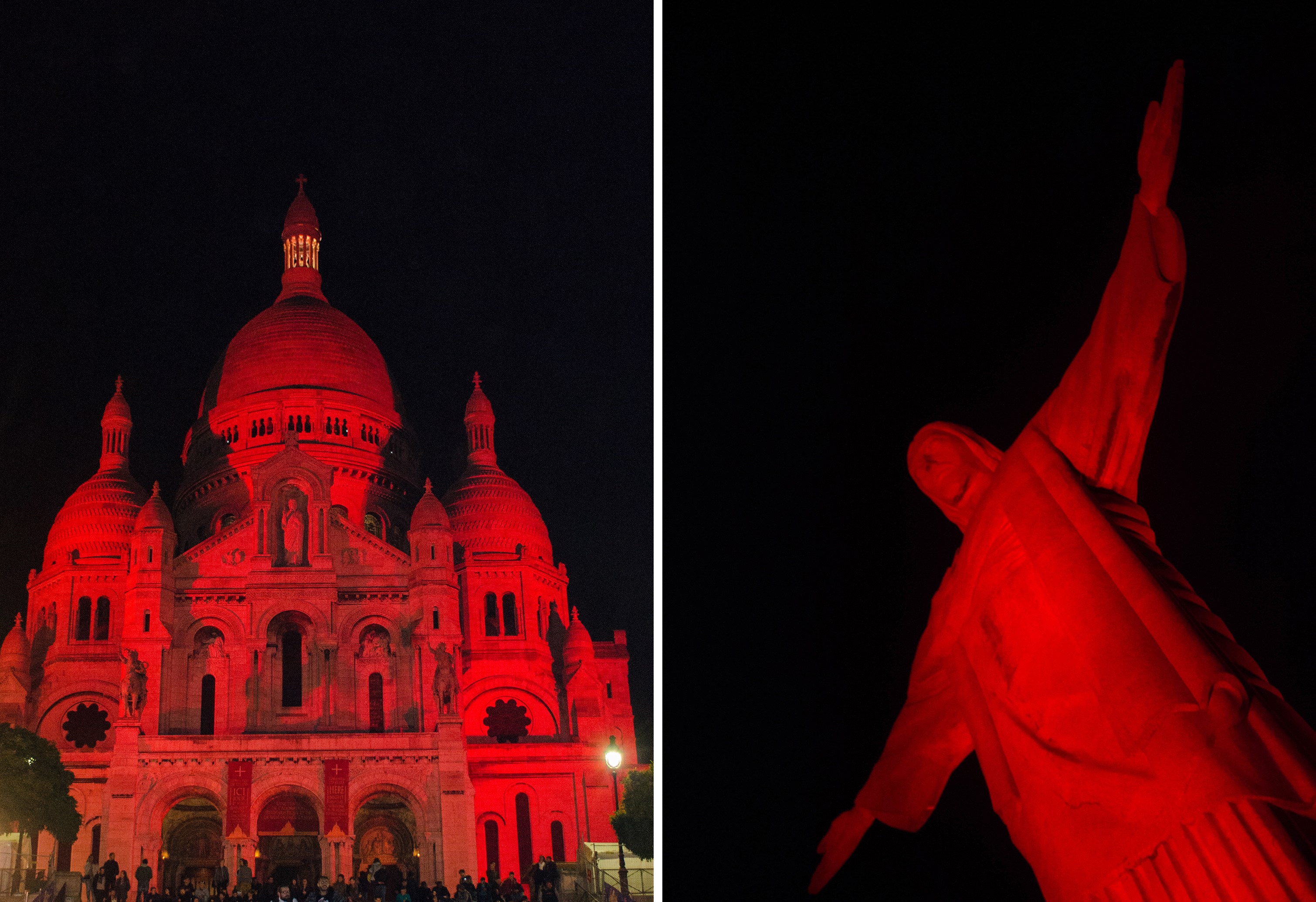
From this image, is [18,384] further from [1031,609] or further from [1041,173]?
[1031,609]

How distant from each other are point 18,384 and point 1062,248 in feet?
26.3

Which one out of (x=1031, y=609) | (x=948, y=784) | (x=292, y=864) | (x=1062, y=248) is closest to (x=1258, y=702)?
(x=1031, y=609)

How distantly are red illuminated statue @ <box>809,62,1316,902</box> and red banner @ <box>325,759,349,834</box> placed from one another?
896cm

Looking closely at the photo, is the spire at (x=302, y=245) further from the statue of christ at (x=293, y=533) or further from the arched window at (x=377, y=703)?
the arched window at (x=377, y=703)

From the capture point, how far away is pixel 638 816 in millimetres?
11719

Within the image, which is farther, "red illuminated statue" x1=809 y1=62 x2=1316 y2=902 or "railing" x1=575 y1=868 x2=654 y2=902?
"railing" x1=575 y1=868 x2=654 y2=902

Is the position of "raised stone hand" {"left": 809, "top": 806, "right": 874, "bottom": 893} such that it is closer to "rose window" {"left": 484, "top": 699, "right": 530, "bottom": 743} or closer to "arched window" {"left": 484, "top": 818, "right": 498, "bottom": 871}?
"arched window" {"left": 484, "top": 818, "right": 498, "bottom": 871}

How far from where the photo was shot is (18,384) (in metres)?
10.1

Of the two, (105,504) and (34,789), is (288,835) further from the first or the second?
(105,504)

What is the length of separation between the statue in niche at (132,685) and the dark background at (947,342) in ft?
27.5

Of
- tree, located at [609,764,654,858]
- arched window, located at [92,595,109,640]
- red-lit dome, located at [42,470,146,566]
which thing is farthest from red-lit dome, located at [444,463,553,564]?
arched window, located at [92,595,109,640]

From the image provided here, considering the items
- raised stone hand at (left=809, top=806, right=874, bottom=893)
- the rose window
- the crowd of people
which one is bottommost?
raised stone hand at (left=809, top=806, right=874, bottom=893)

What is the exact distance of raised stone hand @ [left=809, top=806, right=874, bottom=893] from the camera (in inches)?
188

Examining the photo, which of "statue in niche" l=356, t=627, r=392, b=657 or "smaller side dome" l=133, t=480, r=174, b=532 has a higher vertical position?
"smaller side dome" l=133, t=480, r=174, b=532
